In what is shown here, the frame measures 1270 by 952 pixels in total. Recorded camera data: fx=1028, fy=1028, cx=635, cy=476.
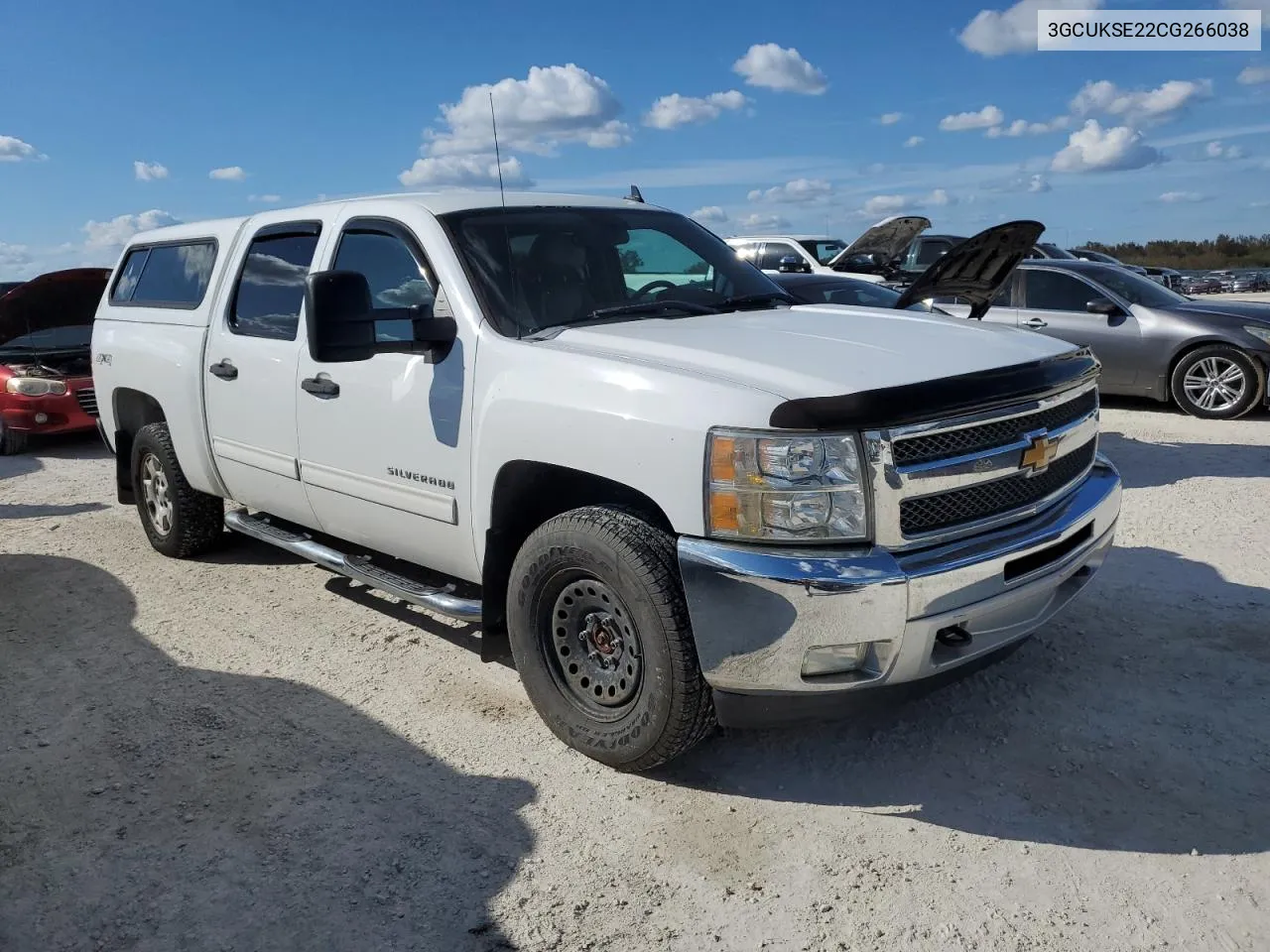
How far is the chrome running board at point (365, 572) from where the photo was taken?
3.89 metres

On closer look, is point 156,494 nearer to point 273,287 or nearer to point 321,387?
point 273,287

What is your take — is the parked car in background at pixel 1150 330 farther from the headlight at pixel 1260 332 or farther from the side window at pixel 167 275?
the side window at pixel 167 275

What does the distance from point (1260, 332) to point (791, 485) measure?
8824 millimetres

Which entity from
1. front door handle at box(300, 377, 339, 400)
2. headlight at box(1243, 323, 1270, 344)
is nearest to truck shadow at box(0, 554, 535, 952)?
front door handle at box(300, 377, 339, 400)

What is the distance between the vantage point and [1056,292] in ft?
34.6

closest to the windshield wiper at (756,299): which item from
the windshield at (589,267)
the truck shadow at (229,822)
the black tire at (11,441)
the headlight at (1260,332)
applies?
the windshield at (589,267)

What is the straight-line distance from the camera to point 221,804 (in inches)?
133

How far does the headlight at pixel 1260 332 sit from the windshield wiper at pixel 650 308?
25.6 feet

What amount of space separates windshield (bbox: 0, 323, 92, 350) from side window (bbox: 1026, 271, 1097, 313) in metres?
9.93

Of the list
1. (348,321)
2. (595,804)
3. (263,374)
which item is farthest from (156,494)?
(595,804)

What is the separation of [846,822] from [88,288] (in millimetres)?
10519

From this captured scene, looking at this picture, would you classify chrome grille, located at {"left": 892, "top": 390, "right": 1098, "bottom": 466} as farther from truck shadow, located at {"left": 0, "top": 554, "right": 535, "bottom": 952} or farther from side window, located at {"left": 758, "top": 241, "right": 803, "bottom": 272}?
side window, located at {"left": 758, "top": 241, "right": 803, "bottom": 272}

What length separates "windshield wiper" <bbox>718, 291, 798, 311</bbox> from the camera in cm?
429

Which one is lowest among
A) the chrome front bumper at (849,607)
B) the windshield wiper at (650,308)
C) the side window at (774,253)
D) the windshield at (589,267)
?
the chrome front bumper at (849,607)
